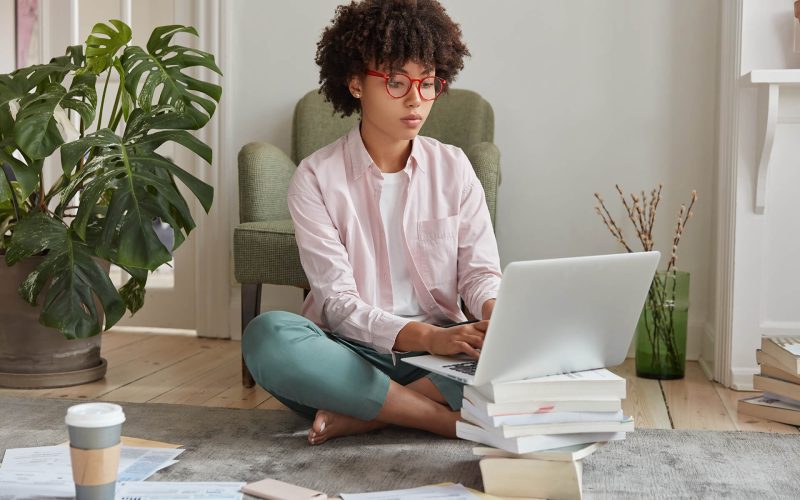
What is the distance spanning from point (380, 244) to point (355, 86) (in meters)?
0.33

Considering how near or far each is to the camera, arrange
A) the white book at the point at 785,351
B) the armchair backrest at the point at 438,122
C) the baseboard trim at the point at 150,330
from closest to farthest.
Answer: the white book at the point at 785,351 < the armchair backrest at the point at 438,122 < the baseboard trim at the point at 150,330

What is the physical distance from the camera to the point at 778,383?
210cm

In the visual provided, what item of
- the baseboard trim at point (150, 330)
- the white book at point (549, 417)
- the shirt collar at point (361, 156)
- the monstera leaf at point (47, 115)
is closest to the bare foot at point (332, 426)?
the white book at point (549, 417)

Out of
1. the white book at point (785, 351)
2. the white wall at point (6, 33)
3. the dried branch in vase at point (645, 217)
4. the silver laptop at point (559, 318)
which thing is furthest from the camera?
the white wall at point (6, 33)

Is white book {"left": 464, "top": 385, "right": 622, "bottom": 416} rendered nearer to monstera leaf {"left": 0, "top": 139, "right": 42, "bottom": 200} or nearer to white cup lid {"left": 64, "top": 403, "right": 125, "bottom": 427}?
white cup lid {"left": 64, "top": 403, "right": 125, "bottom": 427}

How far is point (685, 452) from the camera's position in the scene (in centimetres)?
178

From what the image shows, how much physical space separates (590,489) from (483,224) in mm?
636

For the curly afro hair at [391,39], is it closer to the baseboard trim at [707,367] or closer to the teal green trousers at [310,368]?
the teal green trousers at [310,368]

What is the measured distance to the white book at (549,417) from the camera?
147cm

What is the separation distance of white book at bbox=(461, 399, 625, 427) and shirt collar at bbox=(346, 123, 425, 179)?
62 cm

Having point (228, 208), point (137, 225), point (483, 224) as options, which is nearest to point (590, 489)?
point (483, 224)

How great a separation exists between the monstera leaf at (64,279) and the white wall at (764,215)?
157 centimetres

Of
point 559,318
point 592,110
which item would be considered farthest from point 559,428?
point 592,110

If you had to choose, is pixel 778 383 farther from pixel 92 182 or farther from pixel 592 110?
pixel 92 182
